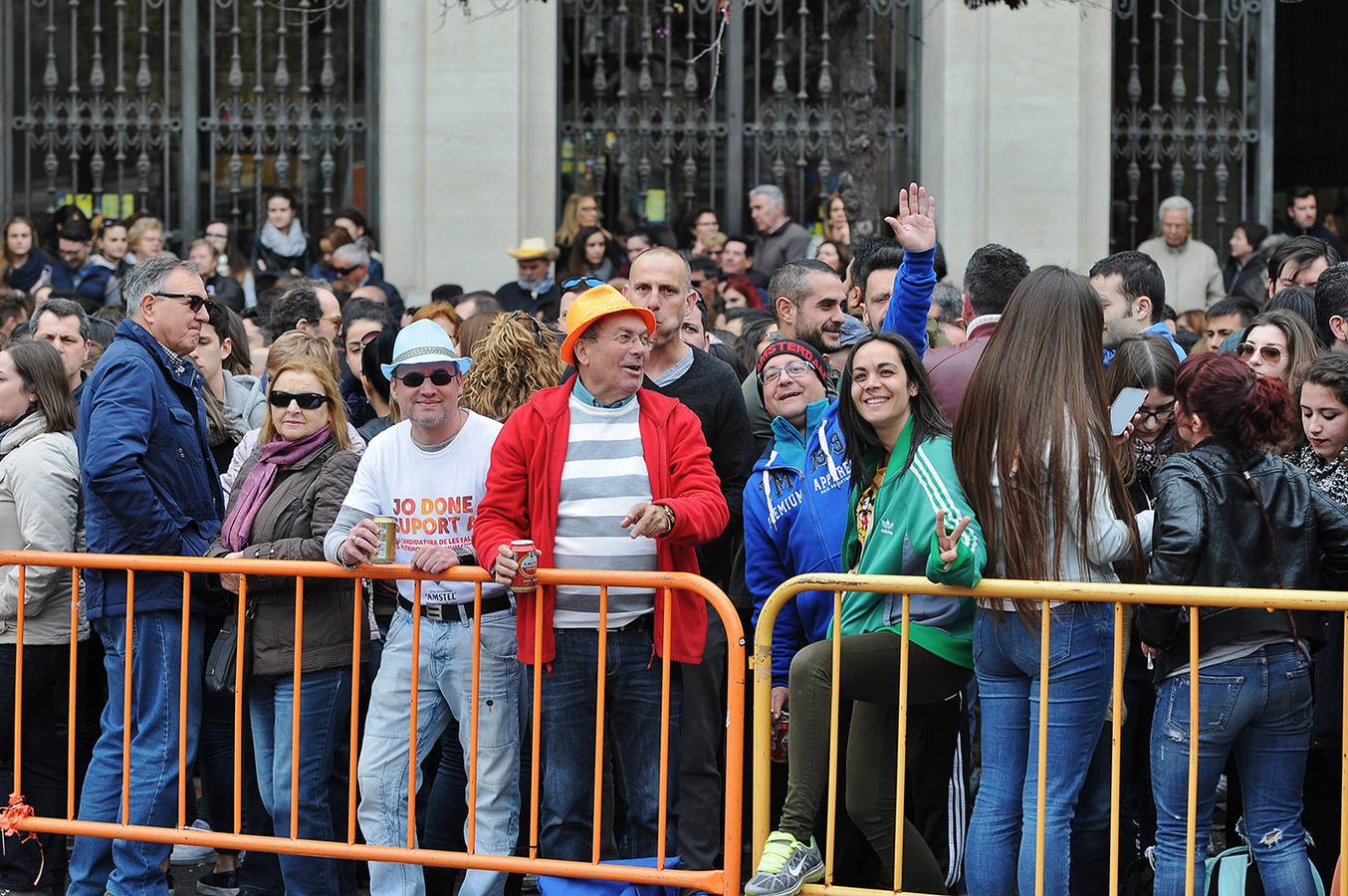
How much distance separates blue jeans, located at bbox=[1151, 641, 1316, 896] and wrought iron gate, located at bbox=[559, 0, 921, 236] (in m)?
8.52

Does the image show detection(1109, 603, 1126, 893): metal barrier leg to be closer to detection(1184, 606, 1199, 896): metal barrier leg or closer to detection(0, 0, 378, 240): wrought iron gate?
detection(1184, 606, 1199, 896): metal barrier leg

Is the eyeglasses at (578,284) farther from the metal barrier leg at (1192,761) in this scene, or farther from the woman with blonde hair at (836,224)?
the woman with blonde hair at (836,224)

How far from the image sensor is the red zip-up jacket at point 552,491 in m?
5.73

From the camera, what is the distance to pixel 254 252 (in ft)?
42.9

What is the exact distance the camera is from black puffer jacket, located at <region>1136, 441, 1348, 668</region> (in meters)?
5.33

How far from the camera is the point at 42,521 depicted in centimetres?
658

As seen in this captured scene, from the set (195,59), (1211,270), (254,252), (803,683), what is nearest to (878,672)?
(803,683)

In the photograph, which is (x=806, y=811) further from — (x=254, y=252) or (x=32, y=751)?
(x=254, y=252)

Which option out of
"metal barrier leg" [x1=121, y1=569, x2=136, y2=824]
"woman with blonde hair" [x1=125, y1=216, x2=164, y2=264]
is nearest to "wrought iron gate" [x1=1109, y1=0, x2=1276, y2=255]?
"woman with blonde hair" [x1=125, y1=216, x2=164, y2=264]

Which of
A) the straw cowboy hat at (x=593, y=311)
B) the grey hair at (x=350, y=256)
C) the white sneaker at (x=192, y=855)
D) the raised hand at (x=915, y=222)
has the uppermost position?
the grey hair at (x=350, y=256)

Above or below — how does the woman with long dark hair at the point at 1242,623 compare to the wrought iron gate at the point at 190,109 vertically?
below

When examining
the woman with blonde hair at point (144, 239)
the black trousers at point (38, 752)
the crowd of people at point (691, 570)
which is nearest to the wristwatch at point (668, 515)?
the crowd of people at point (691, 570)

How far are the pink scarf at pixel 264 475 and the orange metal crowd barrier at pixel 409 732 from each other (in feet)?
0.83

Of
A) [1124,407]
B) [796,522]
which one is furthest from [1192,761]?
[796,522]
